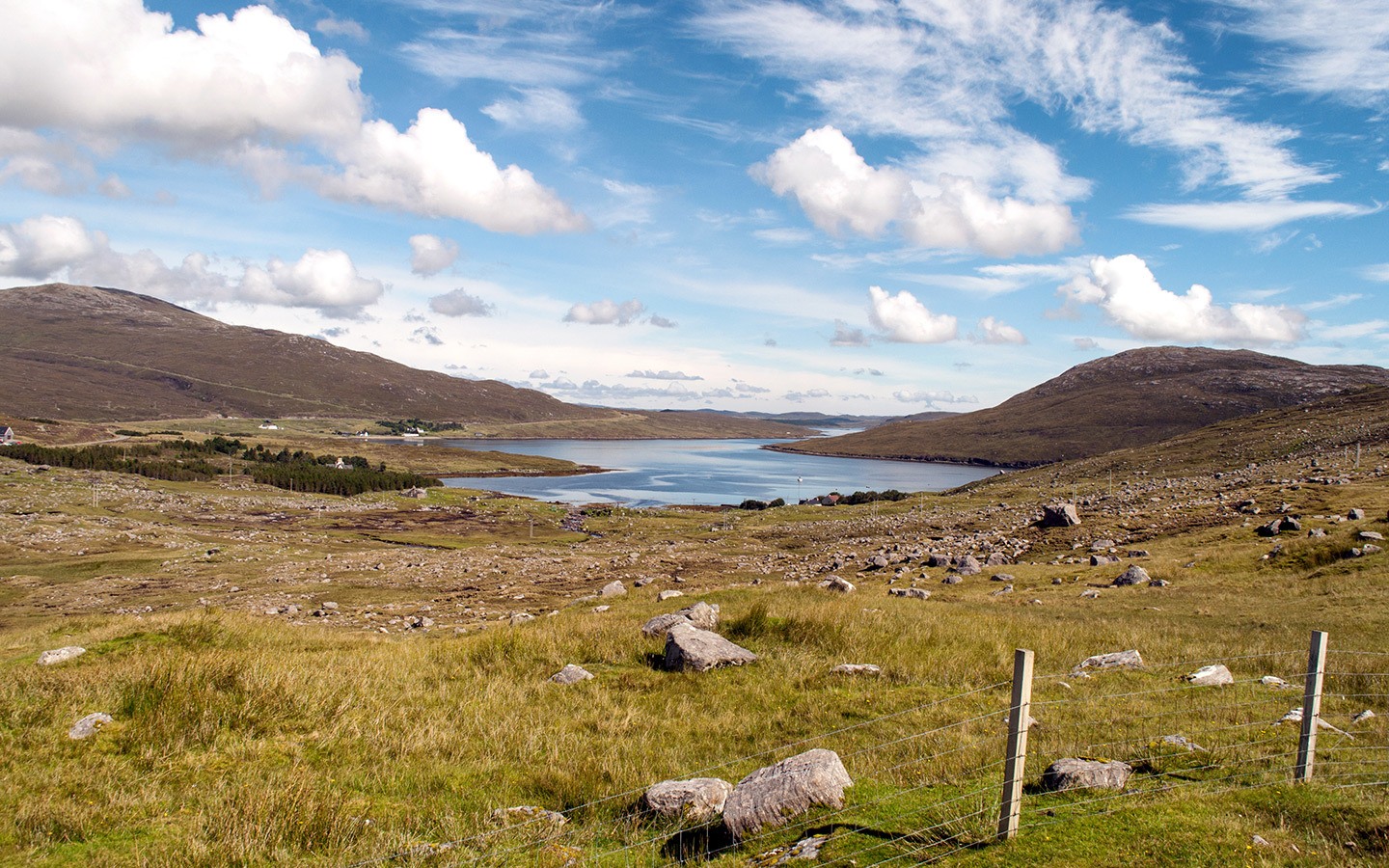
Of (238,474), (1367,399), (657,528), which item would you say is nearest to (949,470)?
(1367,399)

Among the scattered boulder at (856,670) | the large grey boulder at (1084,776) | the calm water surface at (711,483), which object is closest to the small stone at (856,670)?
the scattered boulder at (856,670)

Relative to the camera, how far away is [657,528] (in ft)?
240

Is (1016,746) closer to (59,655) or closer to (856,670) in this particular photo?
(856,670)

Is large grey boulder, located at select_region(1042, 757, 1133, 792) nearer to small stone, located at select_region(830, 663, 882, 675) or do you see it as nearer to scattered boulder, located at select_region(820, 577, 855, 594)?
small stone, located at select_region(830, 663, 882, 675)

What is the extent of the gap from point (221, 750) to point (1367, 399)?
111689mm

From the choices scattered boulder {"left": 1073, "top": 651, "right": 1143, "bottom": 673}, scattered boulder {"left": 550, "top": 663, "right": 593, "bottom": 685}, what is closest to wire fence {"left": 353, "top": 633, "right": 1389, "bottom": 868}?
scattered boulder {"left": 1073, "top": 651, "right": 1143, "bottom": 673}

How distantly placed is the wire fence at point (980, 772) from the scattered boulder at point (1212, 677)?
0.13 meters

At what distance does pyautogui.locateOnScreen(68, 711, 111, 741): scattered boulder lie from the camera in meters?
9.21

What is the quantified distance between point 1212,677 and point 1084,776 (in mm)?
6093

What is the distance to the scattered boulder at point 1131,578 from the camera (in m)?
24.6

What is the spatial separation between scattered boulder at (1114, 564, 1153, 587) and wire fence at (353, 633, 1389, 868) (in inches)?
531

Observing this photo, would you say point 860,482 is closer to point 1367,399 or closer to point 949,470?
point 949,470

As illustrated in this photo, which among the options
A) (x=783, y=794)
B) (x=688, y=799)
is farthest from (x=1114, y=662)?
(x=688, y=799)

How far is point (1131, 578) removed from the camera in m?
24.7
